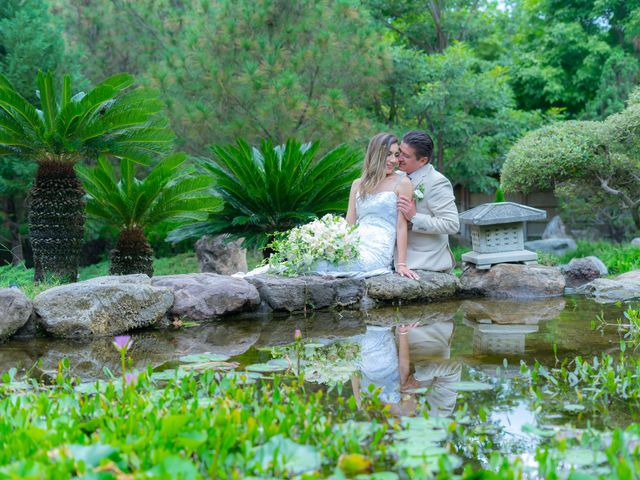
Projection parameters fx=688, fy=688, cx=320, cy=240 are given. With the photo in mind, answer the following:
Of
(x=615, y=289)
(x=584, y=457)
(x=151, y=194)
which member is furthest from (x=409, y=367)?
(x=151, y=194)

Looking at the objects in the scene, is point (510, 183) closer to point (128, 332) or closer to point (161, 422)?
point (128, 332)

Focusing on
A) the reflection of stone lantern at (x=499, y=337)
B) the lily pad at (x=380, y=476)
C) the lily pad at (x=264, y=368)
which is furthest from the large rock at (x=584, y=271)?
the lily pad at (x=380, y=476)

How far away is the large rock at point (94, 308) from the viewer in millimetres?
4605

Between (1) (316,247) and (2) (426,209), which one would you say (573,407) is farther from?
(2) (426,209)

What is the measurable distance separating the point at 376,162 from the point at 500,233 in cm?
168

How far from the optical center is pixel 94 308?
15.3 feet

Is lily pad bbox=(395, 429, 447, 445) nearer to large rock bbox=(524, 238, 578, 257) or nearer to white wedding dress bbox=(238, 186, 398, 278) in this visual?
white wedding dress bbox=(238, 186, 398, 278)

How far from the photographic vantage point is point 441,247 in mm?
6539

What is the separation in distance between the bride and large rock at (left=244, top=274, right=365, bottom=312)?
273 mm

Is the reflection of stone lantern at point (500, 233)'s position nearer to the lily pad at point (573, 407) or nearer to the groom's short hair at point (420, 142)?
the groom's short hair at point (420, 142)

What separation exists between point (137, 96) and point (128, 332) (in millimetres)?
3734

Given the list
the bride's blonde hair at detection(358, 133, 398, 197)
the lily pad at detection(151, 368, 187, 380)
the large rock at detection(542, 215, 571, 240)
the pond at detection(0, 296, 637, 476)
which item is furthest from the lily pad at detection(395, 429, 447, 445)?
the large rock at detection(542, 215, 571, 240)

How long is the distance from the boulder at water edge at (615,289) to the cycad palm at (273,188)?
290 centimetres

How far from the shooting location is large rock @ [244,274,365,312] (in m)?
5.66
